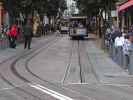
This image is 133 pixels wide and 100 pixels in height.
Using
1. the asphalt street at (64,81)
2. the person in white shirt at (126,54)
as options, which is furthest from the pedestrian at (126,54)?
the asphalt street at (64,81)

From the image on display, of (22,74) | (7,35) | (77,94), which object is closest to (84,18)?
(7,35)

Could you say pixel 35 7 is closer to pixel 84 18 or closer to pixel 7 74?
pixel 84 18

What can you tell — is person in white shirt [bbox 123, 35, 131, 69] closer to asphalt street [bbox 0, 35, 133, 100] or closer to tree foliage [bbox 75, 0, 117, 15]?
asphalt street [bbox 0, 35, 133, 100]

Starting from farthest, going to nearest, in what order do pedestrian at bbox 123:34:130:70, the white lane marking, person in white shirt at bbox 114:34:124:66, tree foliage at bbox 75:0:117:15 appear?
1. tree foliage at bbox 75:0:117:15
2. person in white shirt at bbox 114:34:124:66
3. pedestrian at bbox 123:34:130:70
4. the white lane marking

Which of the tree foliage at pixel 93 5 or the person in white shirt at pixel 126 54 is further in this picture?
the tree foliage at pixel 93 5

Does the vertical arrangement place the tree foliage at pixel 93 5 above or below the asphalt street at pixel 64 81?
above

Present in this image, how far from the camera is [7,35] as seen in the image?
38625mm

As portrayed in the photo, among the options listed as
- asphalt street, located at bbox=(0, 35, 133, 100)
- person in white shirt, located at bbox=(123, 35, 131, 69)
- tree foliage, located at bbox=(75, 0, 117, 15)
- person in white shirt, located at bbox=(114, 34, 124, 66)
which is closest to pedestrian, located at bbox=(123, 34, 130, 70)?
person in white shirt, located at bbox=(123, 35, 131, 69)

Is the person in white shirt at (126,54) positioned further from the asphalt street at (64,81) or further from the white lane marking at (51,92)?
the white lane marking at (51,92)

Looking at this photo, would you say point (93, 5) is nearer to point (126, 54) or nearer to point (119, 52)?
point (119, 52)

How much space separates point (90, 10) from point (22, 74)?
4988 cm

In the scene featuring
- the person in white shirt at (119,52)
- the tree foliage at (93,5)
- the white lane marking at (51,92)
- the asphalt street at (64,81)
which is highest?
the tree foliage at (93,5)

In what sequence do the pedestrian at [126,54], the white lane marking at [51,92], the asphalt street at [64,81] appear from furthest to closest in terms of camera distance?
the pedestrian at [126,54] → the asphalt street at [64,81] → the white lane marking at [51,92]

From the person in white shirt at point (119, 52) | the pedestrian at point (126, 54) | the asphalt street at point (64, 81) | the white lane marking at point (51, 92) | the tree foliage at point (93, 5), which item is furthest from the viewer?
the tree foliage at point (93, 5)
